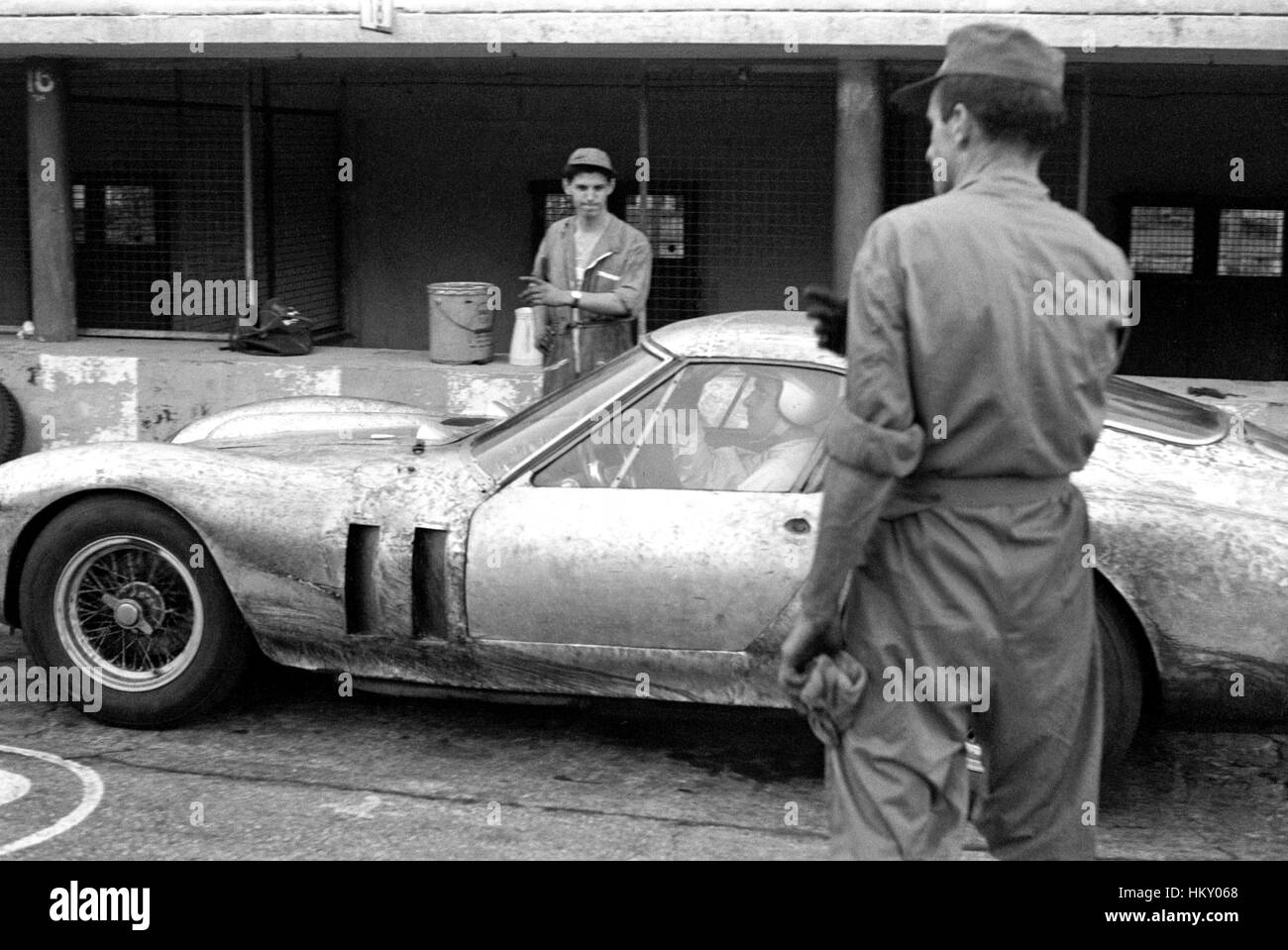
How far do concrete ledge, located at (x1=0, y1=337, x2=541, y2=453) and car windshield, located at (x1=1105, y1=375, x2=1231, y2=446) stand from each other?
4.53 m

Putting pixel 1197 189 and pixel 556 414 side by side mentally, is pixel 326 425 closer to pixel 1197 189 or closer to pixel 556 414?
pixel 556 414

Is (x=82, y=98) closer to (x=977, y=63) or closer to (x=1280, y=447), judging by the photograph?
(x=1280, y=447)

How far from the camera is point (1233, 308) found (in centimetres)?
1278

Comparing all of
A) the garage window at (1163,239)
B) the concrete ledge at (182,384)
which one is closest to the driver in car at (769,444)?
the concrete ledge at (182,384)

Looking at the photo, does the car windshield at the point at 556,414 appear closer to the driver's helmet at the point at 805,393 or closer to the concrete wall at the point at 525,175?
the driver's helmet at the point at 805,393

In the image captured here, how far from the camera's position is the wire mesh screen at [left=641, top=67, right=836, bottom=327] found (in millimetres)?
12688

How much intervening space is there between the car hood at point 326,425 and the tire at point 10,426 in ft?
11.4

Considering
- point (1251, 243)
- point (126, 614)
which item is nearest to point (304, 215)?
point (1251, 243)

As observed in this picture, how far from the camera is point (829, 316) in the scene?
3.09 m

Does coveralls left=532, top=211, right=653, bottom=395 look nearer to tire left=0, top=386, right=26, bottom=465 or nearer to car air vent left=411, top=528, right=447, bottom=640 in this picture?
car air vent left=411, top=528, right=447, bottom=640

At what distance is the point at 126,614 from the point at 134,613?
24mm

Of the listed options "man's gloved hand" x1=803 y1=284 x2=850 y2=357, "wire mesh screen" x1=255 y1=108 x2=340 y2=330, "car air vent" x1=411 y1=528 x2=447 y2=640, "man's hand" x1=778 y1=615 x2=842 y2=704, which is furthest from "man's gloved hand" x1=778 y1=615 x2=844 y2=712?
"wire mesh screen" x1=255 y1=108 x2=340 y2=330

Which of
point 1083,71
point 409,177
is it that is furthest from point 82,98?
point 1083,71
